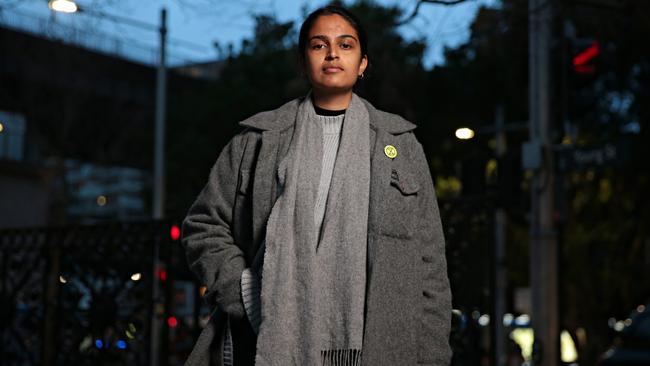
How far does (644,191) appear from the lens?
18562mm

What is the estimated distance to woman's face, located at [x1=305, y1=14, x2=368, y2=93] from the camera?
2908 millimetres

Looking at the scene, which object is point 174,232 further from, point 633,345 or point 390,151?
point 633,345

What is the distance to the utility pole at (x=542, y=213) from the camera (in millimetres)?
10320

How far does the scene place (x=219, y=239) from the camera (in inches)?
113

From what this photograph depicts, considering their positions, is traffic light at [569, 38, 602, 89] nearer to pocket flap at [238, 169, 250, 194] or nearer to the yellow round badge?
the yellow round badge

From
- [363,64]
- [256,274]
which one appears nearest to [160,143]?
[363,64]

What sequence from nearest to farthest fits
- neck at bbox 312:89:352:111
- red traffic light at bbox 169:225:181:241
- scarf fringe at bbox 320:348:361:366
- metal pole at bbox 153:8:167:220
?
1. scarf fringe at bbox 320:348:361:366
2. neck at bbox 312:89:352:111
3. red traffic light at bbox 169:225:181:241
4. metal pole at bbox 153:8:167:220

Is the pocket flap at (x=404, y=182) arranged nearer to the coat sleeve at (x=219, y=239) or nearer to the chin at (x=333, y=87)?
the chin at (x=333, y=87)

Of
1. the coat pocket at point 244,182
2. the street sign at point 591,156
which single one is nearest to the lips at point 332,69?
the coat pocket at point 244,182

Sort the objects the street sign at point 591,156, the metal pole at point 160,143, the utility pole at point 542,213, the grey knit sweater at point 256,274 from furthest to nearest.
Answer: the metal pole at point 160,143
the utility pole at point 542,213
the street sign at point 591,156
the grey knit sweater at point 256,274

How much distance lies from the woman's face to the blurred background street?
1.07m

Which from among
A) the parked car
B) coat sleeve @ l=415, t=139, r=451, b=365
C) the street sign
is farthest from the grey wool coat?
the parked car

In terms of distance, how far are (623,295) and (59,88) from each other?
1721cm

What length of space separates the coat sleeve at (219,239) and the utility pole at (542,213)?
750 cm
